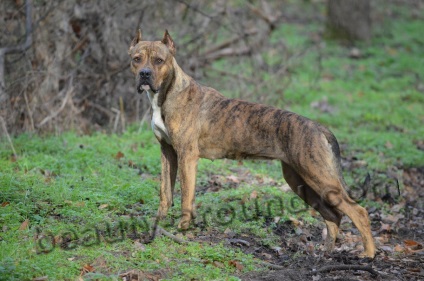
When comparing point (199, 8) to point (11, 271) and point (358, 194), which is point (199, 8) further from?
point (11, 271)

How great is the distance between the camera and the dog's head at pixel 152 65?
7.03m

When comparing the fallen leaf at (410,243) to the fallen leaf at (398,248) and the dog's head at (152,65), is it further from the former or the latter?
the dog's head at (152,65)

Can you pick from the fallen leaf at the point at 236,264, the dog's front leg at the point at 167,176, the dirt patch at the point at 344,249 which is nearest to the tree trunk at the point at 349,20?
the dirt patch at the point at 344,249

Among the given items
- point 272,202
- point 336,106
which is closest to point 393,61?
point 336,106

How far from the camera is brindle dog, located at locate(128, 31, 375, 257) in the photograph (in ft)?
22.4

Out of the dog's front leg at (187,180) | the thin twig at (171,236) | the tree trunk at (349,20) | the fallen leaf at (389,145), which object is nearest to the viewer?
the thin twig at (171,236)

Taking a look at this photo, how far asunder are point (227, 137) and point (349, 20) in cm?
1328

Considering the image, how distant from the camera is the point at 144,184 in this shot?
27.7 feet

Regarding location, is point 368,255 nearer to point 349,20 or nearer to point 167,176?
point 167,176

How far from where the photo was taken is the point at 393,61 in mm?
18250

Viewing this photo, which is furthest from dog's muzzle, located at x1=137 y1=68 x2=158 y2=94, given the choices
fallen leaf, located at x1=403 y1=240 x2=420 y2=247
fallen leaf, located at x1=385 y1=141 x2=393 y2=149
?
fallen leaf, located at x1=385 y1=141 x2=393 y2=149

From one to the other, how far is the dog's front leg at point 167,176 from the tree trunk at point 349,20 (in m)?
12.8

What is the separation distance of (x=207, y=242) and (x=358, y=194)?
10.7 feet

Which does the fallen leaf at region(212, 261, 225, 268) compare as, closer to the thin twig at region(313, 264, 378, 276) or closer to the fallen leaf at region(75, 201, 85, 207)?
the thin twig at region(313, 264, 378, 276)
